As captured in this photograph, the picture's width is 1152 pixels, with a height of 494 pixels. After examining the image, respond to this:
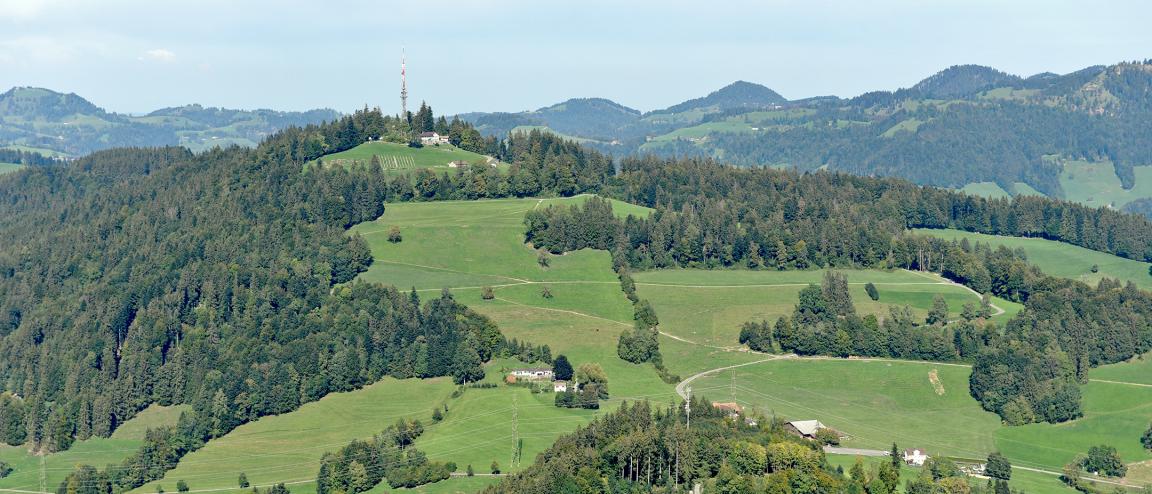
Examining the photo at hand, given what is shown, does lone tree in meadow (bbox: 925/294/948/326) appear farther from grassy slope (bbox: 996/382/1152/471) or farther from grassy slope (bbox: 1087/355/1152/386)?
grassy slope (bbox: 996/382/1152/471)

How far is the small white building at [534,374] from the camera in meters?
140

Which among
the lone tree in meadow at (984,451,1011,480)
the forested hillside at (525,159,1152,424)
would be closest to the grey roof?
the lone tree in meadow at (984,451,1011,480)

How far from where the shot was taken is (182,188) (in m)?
195

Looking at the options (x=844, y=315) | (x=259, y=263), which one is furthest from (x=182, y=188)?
(x=844, y=315)

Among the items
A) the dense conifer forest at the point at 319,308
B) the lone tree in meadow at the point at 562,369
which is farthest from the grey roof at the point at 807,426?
the lone tree in meadow at the point at 562,369

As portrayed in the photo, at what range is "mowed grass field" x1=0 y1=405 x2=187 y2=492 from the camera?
125125 millimetres

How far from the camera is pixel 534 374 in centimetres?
14075

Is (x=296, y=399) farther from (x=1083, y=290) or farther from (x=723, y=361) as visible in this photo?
(x=1083, y=290)

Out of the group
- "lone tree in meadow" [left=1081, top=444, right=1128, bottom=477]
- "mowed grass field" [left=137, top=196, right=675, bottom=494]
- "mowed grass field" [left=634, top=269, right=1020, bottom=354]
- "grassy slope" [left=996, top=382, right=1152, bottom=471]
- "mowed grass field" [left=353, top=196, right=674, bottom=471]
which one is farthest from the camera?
"mowed grass field" [left=634, top=269, right=1020, bottom=354]

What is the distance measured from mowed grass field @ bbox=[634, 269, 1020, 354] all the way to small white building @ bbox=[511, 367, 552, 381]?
75.5 ft

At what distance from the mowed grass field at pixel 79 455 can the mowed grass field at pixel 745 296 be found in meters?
58.3

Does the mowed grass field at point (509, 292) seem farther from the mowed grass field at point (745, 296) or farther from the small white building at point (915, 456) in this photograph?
the small white building at point (915, 456)

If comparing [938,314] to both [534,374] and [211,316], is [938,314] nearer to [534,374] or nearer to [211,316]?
[534,374]

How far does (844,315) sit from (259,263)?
71077 millimetres
